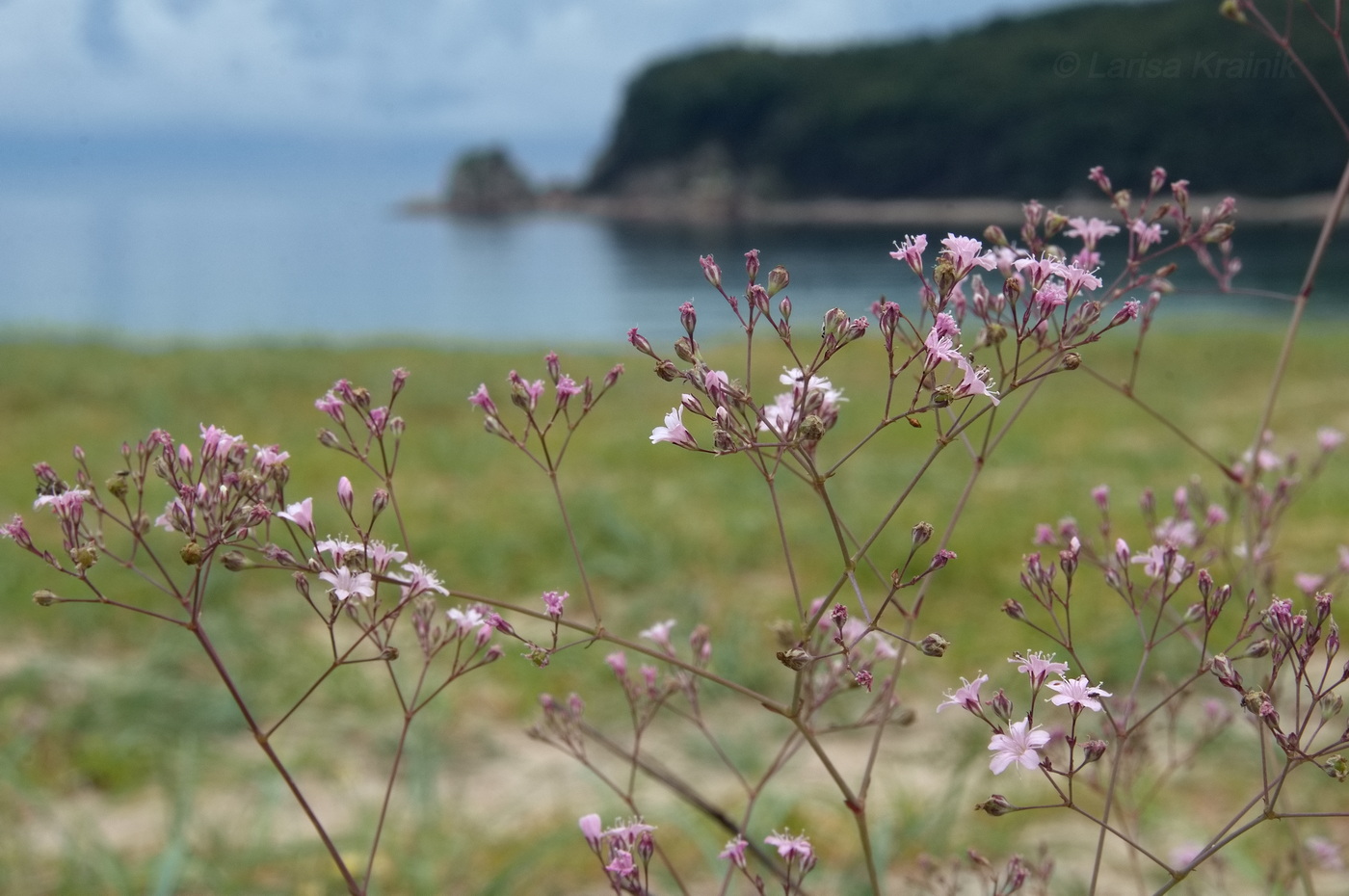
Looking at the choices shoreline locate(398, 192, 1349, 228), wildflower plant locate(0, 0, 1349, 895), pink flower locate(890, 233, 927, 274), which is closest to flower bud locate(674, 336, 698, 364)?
wildflower plant locate(0, 0, 1349, 895)

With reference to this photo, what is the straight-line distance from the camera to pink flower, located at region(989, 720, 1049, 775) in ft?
3.64

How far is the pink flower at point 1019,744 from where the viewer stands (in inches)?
43.7

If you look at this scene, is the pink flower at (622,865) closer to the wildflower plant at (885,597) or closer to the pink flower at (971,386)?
the wildflower plant at (885,597)

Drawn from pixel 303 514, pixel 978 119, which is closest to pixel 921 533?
pixel 303 514

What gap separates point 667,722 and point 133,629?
298 cm

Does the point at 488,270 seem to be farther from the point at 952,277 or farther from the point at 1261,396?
the point at 952,277

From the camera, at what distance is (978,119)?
85.0 metres

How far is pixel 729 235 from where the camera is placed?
76.1m

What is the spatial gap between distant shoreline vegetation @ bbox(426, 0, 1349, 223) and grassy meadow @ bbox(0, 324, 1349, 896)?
44676 mm

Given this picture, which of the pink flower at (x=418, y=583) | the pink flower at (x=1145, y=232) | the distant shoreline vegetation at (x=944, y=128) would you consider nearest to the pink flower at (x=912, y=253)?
the pink flower at (x=1145, y=232)

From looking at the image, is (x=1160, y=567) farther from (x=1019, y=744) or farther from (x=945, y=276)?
(x=945, y=276)

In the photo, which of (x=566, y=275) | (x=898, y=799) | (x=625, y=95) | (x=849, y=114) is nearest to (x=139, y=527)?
(x=898, y=799)

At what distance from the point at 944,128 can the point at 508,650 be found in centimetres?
8981

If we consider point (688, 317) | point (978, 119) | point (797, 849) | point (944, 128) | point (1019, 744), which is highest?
point (978, 119)
